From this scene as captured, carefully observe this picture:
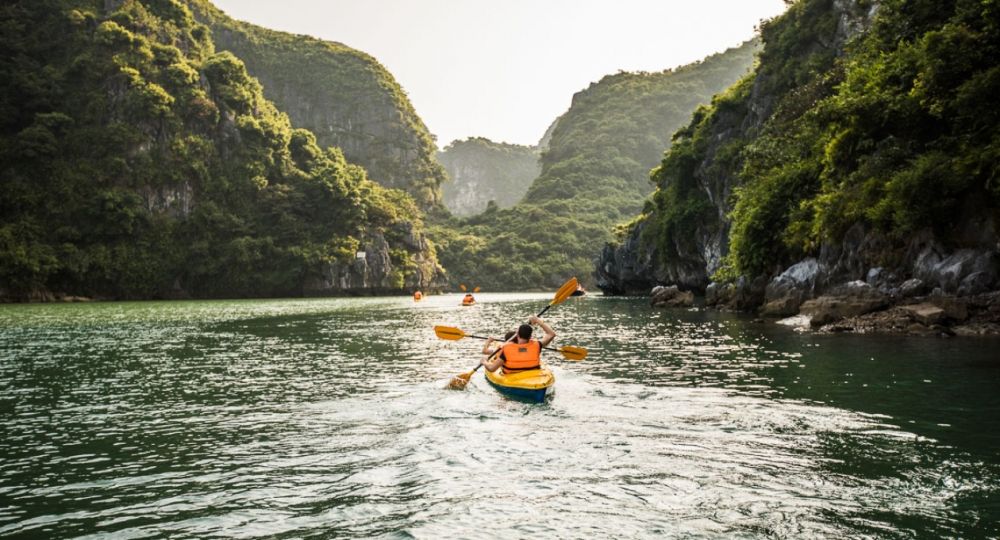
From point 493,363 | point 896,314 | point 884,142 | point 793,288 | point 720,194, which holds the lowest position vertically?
point 493,363

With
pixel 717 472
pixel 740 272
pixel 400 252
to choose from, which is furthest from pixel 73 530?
pixel 400 252

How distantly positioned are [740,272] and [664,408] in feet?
94.3

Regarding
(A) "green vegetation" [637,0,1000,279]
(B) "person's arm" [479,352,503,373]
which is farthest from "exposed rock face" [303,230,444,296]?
(B) "person's arm" [479,352,503,373]

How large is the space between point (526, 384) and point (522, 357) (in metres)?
1.00

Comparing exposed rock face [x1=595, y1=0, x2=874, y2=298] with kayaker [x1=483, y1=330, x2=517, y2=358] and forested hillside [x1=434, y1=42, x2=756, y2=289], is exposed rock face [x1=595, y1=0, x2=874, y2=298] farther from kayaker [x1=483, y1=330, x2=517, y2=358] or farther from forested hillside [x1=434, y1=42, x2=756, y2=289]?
forested hillside [x1=434, y1=42, x2=756, y2=289]

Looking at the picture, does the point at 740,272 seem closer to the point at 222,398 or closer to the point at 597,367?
the point at 597,367

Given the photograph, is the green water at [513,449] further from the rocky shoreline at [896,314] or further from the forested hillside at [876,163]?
the forested hillside at [876,163]

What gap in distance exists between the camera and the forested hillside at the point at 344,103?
170625 millimetres

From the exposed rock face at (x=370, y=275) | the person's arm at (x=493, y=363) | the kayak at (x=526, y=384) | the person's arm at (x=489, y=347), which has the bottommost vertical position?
the kayak at (x=526, y=384)

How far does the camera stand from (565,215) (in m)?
158

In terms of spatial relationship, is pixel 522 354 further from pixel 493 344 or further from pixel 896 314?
pixel 896 314

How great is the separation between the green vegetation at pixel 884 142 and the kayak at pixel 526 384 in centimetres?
1619

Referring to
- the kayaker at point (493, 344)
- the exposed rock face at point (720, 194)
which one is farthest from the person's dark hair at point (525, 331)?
the exposed rock face at point (720, 194)

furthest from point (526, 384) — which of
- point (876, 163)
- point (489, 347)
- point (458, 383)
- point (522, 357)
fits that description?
point (876, 163)
